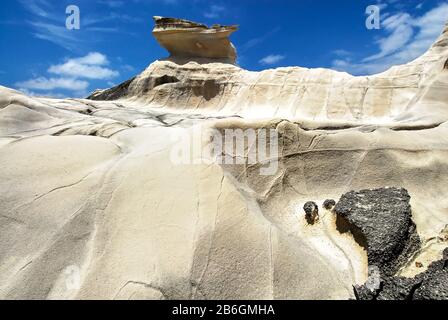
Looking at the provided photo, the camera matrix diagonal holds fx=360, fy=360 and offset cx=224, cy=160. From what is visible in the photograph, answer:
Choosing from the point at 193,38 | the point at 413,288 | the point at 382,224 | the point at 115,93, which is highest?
the point at 193,38

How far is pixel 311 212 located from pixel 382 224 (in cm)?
63

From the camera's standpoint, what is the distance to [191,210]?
2.90 meters

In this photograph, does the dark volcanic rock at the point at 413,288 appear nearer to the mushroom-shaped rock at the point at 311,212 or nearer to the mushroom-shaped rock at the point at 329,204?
the mushroom-shaped rock at the point at 311,212

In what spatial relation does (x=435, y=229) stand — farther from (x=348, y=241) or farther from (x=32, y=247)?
(x=32, y=247)

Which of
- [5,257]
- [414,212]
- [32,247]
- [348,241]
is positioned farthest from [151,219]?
[414,212]

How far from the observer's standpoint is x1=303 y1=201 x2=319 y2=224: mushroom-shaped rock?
3.42 meters

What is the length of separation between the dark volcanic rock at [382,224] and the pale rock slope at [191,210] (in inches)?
4.6

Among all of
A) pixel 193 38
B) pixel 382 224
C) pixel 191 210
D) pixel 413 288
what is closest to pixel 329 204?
pixel 382 224

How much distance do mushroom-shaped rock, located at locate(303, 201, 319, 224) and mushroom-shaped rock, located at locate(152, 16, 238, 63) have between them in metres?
9.94

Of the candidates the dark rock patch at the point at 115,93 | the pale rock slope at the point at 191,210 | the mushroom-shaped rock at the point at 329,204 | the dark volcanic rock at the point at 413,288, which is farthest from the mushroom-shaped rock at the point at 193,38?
the dark volcanic rock at the point at 413,288

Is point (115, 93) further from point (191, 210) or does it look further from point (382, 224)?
point (382, 224)

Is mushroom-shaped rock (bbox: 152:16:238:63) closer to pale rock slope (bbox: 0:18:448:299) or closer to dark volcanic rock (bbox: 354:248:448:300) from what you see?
pale rock slope (bbox: 0:18:448:299)

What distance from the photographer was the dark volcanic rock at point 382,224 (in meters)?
2.85

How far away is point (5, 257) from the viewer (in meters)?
2.66
